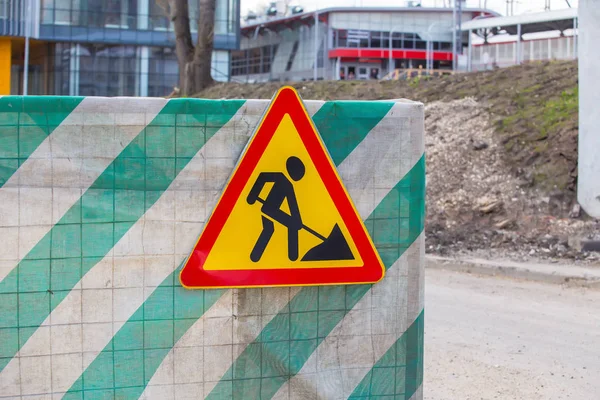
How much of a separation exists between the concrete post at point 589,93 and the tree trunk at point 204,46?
1562 centimetres

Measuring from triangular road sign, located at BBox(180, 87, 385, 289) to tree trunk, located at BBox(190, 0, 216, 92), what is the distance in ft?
74.1

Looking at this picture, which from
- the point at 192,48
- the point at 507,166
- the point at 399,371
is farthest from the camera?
the point at 192,48

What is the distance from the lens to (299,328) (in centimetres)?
328

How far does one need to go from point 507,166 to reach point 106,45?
128 feet

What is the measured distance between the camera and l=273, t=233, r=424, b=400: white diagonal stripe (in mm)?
3309

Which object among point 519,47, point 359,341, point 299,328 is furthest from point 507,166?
point 519,47

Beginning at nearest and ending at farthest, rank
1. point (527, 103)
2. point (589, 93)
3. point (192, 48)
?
point (589, 93) < point (527, 103) < point (192, 48)

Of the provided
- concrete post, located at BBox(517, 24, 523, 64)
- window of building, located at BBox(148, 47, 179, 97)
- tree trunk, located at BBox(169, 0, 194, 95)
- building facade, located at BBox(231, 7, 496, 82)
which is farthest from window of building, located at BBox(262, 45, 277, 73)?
tree trunk, located at BBox(169, 0, 194, 95)

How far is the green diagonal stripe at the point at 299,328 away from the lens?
3250 mm

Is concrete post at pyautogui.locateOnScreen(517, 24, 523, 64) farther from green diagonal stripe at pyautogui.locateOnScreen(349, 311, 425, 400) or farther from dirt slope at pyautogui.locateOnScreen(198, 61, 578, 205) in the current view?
green diagonal stripe at pyautogui.locateOnScreen(349, 311, 425, 400)

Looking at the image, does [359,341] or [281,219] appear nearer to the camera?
[281,219]

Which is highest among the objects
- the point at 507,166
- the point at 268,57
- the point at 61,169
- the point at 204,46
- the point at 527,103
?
the point at 268,57

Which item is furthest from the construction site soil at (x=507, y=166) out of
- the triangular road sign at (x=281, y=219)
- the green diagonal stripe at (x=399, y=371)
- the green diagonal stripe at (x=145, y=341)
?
the green diagonal stripe at (x=145, y=341)

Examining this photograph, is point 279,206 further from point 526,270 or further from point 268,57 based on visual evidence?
point 268,57
